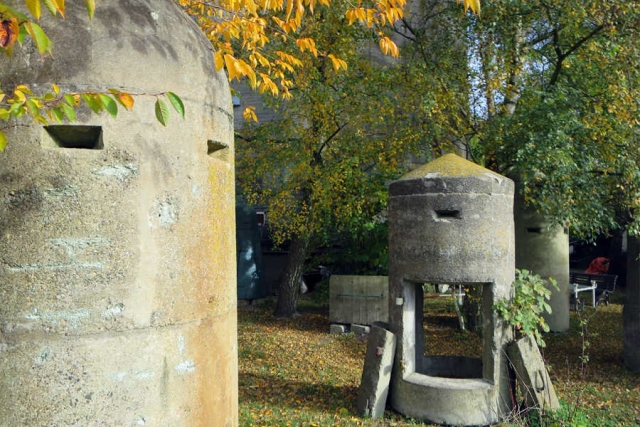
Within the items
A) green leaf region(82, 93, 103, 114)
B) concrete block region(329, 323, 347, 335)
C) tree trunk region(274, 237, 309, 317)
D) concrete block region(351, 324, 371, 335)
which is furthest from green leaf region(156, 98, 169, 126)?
tree trunk region(274, 237, 309, 317)

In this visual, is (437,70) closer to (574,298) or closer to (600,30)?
(600,30)

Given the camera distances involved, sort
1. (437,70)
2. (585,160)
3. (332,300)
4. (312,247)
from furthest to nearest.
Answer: (312,247) < (332,300) < (437,70) < (585,160)

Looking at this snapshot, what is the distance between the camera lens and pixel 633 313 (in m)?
8.95

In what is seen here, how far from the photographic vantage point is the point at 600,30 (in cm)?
965

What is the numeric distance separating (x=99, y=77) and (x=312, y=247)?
12.0 m

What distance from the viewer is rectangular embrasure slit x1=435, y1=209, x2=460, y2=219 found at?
665 cm

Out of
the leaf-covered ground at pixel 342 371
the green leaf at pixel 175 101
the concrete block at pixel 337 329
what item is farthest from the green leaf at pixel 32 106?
the concrete block at pixel 337 329

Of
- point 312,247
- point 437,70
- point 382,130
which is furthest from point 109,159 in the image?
point 312,247

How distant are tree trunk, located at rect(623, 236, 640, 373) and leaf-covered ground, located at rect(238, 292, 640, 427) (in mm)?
236

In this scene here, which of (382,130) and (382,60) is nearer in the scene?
(382,130)

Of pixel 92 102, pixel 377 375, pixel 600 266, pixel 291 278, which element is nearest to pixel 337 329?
pixel 291 278

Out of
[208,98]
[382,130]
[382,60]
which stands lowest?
[208,98]

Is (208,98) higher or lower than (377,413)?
higher

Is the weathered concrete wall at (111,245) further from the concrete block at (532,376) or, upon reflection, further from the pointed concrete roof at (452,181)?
the concrete block at (532,376)
